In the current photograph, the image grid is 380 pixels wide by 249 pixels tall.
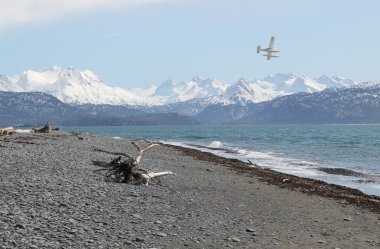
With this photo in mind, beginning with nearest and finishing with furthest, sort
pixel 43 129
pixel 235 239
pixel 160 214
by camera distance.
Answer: pixel 235 239
pixel 160 214
pixel 43 129

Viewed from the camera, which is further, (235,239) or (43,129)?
(43,129)

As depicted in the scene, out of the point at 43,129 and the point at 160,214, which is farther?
the point at 43,129

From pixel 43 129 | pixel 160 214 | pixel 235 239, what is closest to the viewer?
pixel 235 239

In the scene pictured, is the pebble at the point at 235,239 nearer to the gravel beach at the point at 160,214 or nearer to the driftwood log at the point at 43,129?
the gravel beach at the point at 160,214

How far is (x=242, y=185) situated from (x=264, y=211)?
8.47 metres

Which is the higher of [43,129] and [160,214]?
[43,129]

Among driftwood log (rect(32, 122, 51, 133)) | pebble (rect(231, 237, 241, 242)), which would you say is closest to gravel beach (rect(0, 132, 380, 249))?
pebble (rect(231, 237, 241, 242))

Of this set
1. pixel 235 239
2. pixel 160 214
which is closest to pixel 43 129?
pixel 160 214

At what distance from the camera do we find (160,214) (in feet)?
52.1

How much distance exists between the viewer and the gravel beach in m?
12.6

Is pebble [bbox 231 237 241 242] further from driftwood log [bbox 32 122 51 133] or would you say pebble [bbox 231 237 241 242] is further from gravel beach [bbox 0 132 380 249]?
driftwood log [bbox 32 122 51 133]

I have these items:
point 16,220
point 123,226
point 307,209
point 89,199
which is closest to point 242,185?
point 307,209

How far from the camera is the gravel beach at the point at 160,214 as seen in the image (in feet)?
41.3

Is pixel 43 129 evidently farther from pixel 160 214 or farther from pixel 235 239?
pixel 235 239
